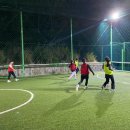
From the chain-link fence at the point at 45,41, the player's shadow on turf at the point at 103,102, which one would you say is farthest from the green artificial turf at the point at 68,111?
the chain-link fence at the point at 45,41

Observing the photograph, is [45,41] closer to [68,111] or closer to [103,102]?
[103,102]

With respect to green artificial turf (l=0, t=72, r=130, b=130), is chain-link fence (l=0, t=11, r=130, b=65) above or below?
above

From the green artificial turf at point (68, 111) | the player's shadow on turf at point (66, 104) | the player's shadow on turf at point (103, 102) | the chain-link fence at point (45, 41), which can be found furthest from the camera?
the chain-link fence at point (45, 41)

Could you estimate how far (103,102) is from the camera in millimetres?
11445

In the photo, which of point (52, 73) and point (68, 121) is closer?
point (68, 121)

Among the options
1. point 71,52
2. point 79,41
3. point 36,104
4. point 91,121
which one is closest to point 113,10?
point 79,41

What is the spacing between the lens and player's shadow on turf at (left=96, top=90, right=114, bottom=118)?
9766mm

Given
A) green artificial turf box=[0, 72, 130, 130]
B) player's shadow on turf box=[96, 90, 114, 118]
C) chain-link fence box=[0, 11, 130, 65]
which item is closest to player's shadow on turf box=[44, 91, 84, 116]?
green artificial turf box=[0, 72, 130, 130]

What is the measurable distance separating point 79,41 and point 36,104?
69.2 feet

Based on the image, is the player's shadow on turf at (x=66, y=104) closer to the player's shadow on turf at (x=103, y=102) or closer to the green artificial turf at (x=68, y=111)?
the green artificial turf at (x=68, y=111)

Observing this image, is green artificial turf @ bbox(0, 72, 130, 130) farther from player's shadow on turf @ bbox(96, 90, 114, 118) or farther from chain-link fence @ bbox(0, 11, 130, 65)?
chain-link fence @ bbox(0, 11, 130, 65)

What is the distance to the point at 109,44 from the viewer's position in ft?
96.8

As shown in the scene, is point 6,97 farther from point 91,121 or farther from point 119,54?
point 119,54

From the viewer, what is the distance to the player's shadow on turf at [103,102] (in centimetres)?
977
